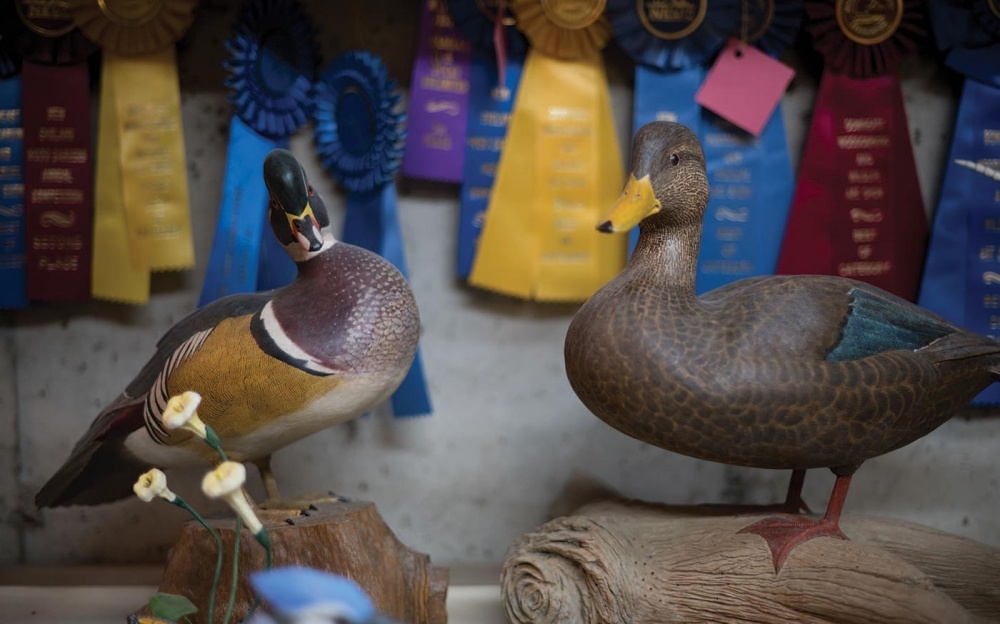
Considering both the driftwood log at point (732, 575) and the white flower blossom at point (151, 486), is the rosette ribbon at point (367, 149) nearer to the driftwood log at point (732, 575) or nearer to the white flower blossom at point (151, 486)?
the driftwood log at point (732, 575)

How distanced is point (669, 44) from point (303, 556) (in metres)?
0.88

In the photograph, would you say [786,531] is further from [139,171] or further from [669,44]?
[139,171]

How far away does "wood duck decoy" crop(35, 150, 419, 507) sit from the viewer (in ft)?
3.29

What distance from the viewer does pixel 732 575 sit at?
1.00 metres

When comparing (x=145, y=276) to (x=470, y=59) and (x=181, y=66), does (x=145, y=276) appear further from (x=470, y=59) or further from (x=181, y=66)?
(x=470, y=59)

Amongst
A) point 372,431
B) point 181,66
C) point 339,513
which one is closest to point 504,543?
point 372,431

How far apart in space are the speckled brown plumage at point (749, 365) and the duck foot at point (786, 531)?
0.23ft

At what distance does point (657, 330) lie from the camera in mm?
1000

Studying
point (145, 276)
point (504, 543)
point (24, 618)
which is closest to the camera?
point (24, 618)

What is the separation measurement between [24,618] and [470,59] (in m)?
0.99

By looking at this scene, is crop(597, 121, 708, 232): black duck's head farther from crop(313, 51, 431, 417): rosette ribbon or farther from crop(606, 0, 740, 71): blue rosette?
crop(313, 51, 431, 417): rosette ribbon

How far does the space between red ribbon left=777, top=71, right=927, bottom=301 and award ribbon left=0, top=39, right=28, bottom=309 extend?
1.14 meters

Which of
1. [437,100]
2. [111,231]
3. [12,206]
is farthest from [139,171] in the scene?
[437,100]

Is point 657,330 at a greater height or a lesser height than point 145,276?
greater
